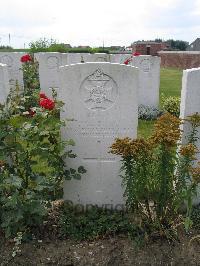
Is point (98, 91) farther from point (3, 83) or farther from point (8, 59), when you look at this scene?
point (8, 59)

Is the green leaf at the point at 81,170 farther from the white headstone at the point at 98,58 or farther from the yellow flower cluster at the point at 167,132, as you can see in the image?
the white headstone at the point at 98,58

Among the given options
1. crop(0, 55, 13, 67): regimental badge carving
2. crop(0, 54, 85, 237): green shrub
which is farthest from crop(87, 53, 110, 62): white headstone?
crop(0, 54, 85, 237): green shrub

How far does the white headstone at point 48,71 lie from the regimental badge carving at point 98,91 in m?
6.44

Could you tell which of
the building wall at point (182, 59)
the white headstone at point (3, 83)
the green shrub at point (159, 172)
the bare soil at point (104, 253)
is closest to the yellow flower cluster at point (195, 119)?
the green shrub at point (159, 172)

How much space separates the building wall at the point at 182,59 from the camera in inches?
997

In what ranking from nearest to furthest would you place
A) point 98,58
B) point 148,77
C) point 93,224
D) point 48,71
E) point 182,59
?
point 93,224 < point 148,77 < point 98,58 < point 48,71 < point 182,59

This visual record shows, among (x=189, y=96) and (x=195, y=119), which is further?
(x=189, y=96)

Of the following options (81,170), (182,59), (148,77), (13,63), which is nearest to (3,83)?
(81,170)

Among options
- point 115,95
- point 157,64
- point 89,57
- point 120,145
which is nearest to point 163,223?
point 120,145

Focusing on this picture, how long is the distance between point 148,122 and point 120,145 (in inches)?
211

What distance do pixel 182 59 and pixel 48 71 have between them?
20093mm

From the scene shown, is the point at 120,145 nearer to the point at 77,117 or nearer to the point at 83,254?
the point at 77,117

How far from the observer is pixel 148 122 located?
27.3ft

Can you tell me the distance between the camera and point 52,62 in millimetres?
10109
